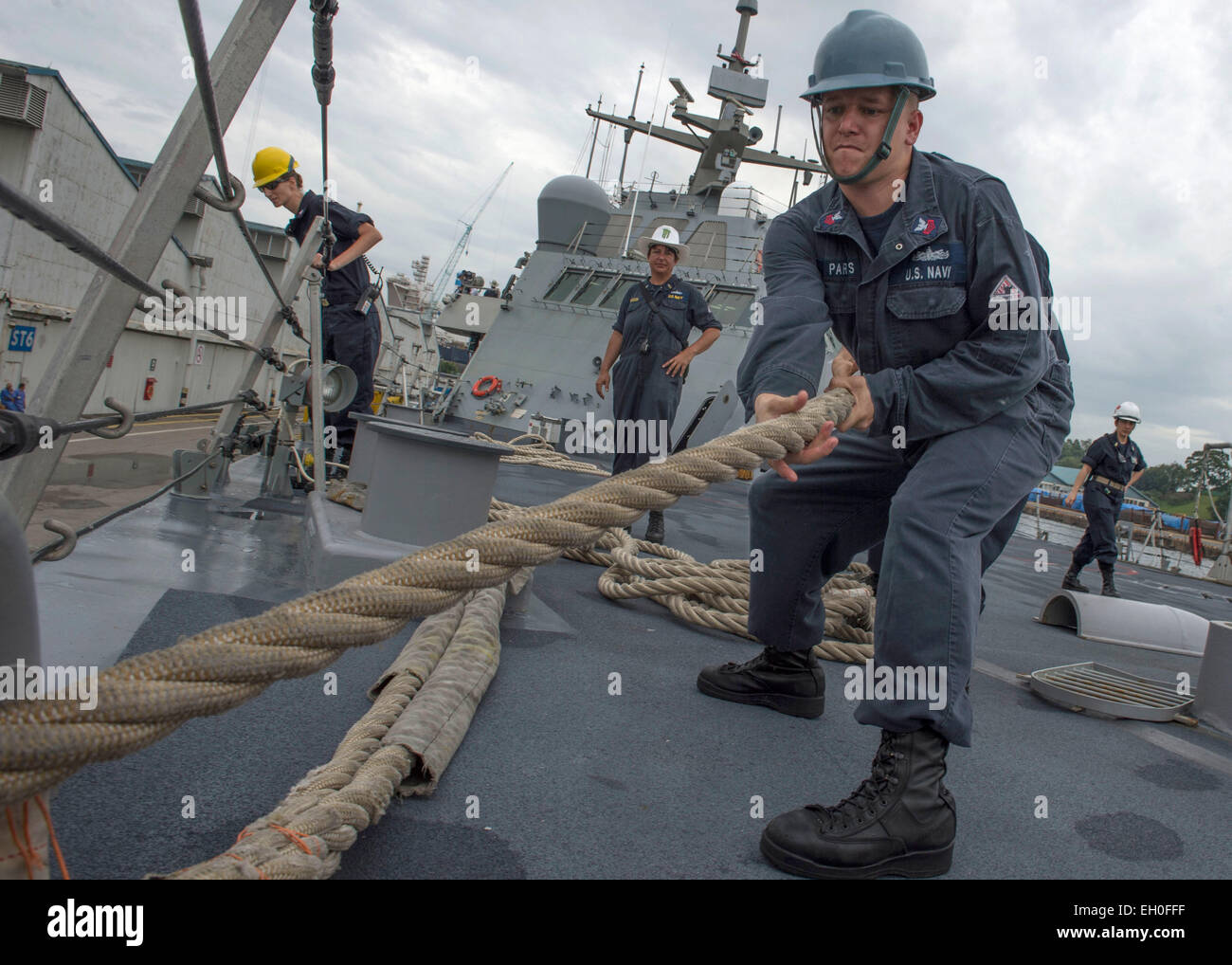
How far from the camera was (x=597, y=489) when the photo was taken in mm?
1134

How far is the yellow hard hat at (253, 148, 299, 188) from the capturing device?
13.9ft

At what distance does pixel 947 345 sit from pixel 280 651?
1.54 m

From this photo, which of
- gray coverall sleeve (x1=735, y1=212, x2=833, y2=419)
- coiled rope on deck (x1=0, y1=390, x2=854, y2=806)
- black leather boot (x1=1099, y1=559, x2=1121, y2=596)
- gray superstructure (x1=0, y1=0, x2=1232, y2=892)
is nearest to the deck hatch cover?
gray superstructure (x1=0, y1=0, x2=1232, y2=892)

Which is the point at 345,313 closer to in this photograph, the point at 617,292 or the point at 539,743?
the point at 539,743

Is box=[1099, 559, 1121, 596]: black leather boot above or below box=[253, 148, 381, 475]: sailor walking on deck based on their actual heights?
below

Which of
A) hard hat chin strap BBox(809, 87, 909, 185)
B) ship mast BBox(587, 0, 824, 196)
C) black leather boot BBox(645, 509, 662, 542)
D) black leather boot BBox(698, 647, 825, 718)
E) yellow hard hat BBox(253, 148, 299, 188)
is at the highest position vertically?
ship mast BBox(587, 0, 824, 196)

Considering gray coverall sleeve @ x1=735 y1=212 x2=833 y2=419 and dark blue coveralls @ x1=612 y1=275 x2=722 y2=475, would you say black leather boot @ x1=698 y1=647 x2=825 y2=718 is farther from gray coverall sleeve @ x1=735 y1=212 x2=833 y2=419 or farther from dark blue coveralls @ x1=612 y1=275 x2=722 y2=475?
dark blue coveralls @ x1=612 y1=275 x2=722 y2=475

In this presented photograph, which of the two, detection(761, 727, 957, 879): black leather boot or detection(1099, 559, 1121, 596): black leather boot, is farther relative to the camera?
detection(1099, 559, 1121, 596): black leather boot

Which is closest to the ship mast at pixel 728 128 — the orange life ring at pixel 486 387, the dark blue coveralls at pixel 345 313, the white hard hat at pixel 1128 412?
the orange life ring at pixel 486 387

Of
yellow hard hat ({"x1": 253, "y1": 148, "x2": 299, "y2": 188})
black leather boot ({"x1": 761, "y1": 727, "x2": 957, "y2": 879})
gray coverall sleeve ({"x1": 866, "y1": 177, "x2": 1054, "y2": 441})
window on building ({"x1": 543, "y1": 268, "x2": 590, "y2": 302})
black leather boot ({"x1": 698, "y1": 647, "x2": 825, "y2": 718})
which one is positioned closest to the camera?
black leather boot ({"x1": 761, "y1": 727, "x2": 957, "y2": 879})

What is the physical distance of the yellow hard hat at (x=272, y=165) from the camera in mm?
4246

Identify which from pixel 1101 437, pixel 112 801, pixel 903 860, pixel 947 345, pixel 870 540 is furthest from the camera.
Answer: pixel 1101 437
